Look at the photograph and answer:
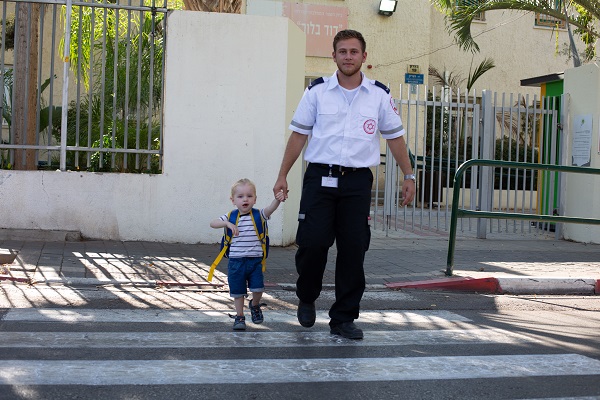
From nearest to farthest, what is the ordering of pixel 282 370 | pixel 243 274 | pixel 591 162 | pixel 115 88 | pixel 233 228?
pixel 282 370 < pixel 233 228 < pixel 243 274 < pixel 115 88 < pixel 591 162

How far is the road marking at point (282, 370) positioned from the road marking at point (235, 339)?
1.47 ft

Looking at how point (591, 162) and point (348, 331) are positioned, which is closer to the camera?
point (348, 331)

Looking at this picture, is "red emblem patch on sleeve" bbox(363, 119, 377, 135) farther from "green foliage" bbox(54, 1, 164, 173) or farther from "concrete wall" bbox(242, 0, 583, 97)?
"concrete wall" bbox(242, 0, 583, 97)

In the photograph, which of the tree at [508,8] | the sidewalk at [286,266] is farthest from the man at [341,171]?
the tree at [508,8]

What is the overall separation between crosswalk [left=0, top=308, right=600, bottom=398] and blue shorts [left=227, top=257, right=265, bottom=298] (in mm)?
300

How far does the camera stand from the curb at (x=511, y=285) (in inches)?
322

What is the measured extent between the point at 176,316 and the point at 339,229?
1575mm

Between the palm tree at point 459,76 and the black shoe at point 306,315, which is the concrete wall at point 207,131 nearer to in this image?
the black shoe at point 306,315

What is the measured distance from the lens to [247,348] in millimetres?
5195

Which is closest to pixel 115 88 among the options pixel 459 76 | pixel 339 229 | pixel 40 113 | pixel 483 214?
pixel 40 113

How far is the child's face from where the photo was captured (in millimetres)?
5699

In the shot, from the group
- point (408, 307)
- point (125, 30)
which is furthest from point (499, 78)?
point (408, 307)

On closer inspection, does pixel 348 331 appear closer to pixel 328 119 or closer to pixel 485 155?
pixel 328 119

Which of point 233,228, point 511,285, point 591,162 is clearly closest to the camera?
point 233,228
